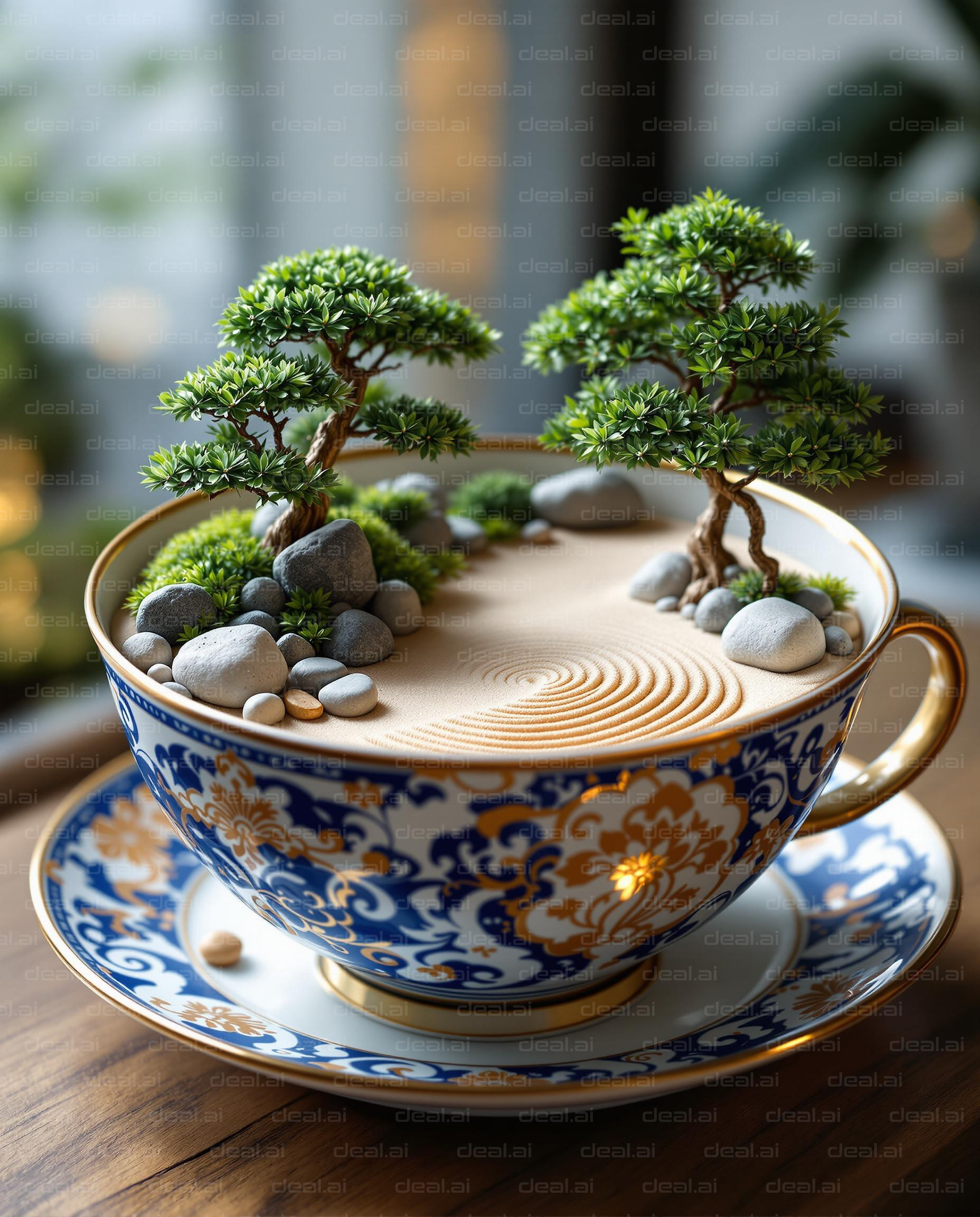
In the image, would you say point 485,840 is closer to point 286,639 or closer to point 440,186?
point 286,639

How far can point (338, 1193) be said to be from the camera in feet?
1.90

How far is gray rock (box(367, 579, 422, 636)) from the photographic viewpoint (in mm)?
714

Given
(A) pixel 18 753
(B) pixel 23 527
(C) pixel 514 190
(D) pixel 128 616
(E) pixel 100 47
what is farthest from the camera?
(C) pixel 514 190

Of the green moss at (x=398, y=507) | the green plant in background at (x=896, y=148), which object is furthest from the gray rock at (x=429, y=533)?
the green plant in background at (x=896, y=148)

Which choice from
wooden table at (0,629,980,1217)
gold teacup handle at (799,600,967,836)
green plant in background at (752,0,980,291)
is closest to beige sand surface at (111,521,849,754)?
gold teacup handle at (799,600,967,836)

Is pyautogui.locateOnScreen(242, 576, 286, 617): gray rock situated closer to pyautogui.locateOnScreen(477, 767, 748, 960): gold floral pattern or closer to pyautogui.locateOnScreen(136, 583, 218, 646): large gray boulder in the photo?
pyautogui.locateOnScreen(136, 583, 218, 646): large gray boulder

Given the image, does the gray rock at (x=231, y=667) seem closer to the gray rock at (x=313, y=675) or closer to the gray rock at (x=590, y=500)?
the gray rock at (x=313, y=675)

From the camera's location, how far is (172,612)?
66cm

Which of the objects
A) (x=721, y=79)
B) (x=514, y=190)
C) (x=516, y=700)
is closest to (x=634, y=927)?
(x=516, y=700)

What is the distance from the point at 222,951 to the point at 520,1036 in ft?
0.65

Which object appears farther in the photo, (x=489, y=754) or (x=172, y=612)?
(x=172, y=612)

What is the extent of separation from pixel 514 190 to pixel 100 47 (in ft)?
2.44

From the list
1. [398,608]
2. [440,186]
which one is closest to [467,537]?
[398,608]

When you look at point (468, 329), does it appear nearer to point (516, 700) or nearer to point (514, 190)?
point (516, 700)
